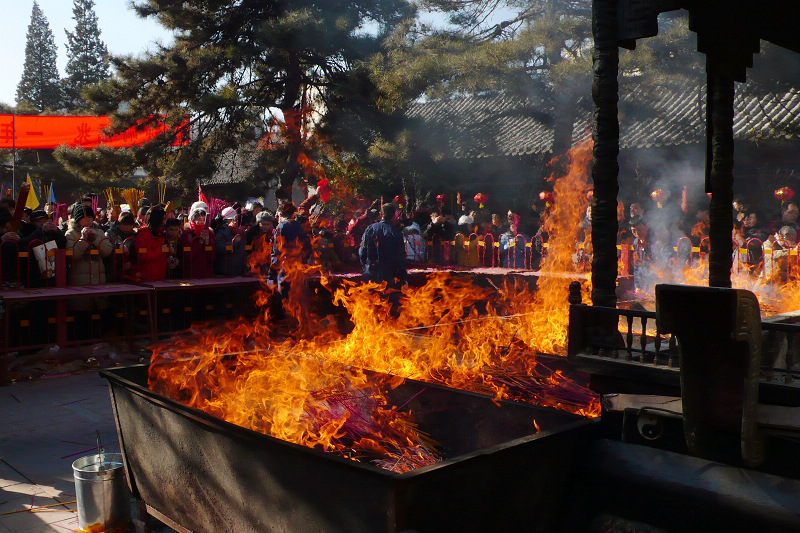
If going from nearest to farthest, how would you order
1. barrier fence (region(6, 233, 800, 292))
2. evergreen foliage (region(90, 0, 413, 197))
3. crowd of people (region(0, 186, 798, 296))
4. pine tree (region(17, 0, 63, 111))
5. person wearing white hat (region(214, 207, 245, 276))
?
barrier fence (region(6, 233, 800, 292))
crowd of people (region(0, 186, 798, 296))
person wearing white hat (region(214, 207, 245, 276))
evergreen foliage (region(90, 0, 413, 197))
pine tree (region(17, 0, 63, 111))

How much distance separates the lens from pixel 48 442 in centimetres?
543

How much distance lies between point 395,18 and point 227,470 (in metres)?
17.2

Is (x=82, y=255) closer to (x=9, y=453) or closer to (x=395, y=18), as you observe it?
(x=9, y=453)

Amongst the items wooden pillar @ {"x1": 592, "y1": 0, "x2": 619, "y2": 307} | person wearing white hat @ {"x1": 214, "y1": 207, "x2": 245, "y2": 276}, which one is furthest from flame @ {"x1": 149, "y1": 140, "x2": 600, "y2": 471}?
person wearing white hat @ {"x1": 214, "y1": 207, "x2": 245, "y2": 276}

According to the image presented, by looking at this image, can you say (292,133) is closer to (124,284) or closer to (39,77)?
(124,284)

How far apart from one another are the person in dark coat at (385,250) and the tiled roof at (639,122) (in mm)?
7456

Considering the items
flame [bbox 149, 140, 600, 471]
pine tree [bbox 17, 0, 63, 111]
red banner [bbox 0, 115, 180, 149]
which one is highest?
pine tree [bbox 17, 0, 63, 111]

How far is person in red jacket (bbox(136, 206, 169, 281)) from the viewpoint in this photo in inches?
352

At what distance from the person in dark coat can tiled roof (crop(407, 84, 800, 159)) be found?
7456mm

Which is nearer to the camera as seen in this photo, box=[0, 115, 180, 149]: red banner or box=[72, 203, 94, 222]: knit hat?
box=[72, 203, 94, 222]: knit hat

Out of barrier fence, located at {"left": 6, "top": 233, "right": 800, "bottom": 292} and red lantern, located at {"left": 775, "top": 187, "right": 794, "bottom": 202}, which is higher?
red lantern, located at {"left": 775, "top": 187, "right": 794, "bottom": 202}

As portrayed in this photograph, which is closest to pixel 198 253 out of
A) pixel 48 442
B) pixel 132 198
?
pixel 48 442

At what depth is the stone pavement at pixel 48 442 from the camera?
4047 millimetres

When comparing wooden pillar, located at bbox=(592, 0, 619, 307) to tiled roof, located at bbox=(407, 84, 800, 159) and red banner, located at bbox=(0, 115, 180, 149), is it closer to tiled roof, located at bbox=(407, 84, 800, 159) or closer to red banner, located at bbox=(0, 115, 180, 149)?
tiled roof, located at bbox=(407, 84, 800, 159)
